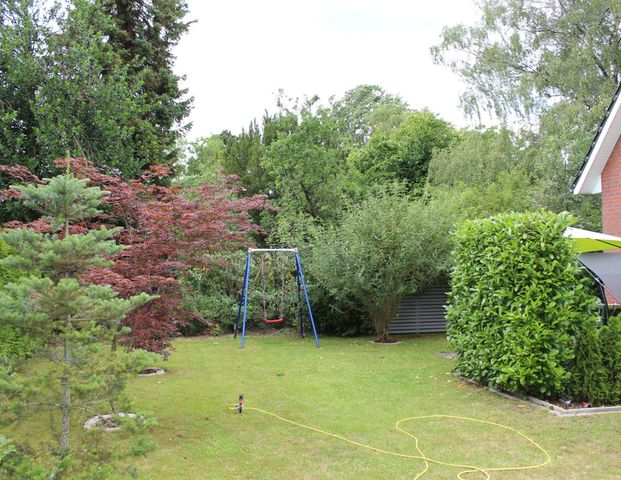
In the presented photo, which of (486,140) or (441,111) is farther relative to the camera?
(441,111)

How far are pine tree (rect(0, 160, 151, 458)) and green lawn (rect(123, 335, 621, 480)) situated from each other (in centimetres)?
124

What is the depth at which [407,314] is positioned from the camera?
1456 centimetres

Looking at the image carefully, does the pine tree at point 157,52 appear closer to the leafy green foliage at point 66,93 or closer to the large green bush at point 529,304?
the leafy green foliage at point 66,93

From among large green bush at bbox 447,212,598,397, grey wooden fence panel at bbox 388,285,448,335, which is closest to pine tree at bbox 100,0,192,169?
grey wooden fence panel at bbox 388,285,448,335

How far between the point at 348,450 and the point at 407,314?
9542 mm

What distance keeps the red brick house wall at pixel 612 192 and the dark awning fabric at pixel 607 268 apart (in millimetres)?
2187

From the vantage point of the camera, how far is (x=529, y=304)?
6914 millimetres

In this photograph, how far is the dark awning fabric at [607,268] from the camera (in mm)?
7852

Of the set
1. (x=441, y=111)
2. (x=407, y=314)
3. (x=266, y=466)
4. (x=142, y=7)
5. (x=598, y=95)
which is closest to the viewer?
(x=266, y=466)

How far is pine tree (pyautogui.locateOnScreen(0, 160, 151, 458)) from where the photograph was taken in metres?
3.49

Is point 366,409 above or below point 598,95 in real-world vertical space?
below

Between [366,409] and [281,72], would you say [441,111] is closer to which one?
[281,72]

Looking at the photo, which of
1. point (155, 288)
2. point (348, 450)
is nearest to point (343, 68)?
point (155, 288)

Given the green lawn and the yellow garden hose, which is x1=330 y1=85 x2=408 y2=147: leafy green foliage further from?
the yellow garden hose
